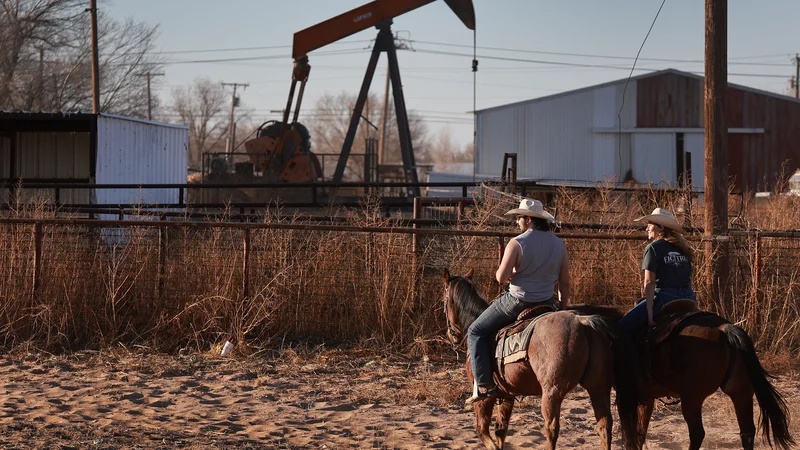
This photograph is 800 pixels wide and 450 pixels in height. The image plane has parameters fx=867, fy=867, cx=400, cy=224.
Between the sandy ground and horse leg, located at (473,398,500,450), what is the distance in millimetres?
Result: 267

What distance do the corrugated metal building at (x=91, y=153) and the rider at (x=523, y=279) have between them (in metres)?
15.3

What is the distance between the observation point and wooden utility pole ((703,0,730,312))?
984cm

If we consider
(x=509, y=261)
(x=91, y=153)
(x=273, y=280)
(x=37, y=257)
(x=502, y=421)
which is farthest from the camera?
(x=91, y=153)

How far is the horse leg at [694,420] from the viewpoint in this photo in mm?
6027

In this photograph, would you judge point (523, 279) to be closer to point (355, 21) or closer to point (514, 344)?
point (514, 344)

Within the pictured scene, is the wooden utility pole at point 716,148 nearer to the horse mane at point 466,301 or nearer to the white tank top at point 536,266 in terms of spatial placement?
the horse mane at point 466,301

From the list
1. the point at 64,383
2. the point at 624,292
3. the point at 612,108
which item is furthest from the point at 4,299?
the point at 612,108

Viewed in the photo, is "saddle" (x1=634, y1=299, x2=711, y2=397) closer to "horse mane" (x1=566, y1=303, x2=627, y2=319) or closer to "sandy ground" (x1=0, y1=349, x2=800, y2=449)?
"horse mane" (x1=566, y1=303, x2=627, y2=319)

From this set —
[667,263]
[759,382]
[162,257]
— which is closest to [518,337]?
[667,263]

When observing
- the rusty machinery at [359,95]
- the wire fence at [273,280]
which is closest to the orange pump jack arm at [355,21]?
the rusty machinery at [359,95]

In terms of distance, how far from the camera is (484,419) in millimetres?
6668

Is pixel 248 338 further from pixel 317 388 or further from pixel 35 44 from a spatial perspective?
pixel 35 44

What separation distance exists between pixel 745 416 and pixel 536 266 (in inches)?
69.0

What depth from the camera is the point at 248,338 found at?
10.3m
